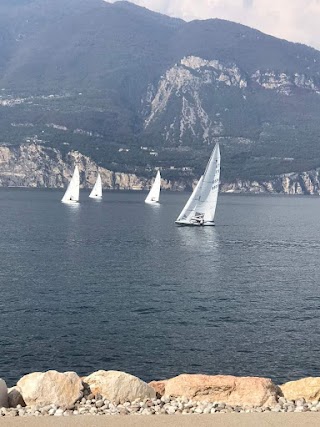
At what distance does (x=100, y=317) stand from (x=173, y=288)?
13517 millimetres

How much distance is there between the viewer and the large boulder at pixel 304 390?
2355cm

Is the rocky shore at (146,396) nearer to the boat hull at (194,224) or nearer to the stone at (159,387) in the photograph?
the stone at (159,387)

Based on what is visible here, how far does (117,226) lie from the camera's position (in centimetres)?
12900

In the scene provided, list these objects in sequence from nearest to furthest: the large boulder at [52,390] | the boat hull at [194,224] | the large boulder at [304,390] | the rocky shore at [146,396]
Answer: the rocky shore at [146,396] → the large boulder at [52,390] → the large boulder at [304,390] → the boat hull at [194,224]

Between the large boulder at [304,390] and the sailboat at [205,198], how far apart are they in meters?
88.8

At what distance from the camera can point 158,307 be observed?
50000 millimetres

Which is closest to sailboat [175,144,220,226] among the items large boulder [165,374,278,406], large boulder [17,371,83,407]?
large boulder [165,374,278,406]

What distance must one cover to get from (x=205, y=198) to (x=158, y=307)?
228 ft

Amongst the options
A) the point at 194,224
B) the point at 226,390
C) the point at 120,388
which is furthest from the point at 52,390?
the point at 194,224

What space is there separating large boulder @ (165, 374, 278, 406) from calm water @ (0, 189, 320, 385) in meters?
10.7

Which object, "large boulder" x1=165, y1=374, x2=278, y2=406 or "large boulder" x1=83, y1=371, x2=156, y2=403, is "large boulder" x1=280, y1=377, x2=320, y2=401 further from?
"large boulder" x1=83, y1=371, x2=156, y2=403

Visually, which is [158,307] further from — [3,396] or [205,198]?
[205,198]

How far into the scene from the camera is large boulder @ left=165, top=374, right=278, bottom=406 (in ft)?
74.8

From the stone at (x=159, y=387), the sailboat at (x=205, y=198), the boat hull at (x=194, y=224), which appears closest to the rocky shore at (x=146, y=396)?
the stone at (x=159, y=387)
